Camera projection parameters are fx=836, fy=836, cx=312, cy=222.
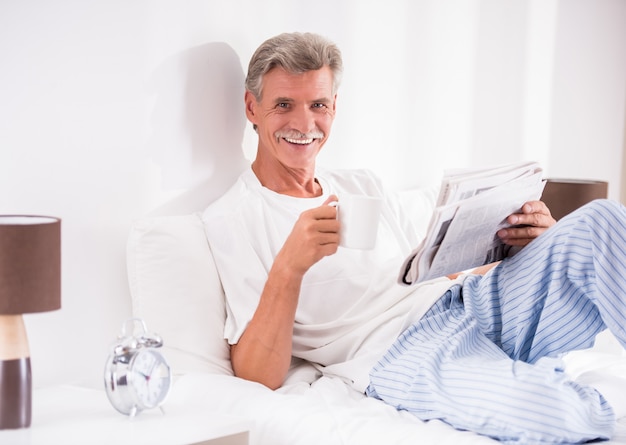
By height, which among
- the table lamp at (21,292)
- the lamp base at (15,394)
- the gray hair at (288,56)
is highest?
the gray hair at (288,56)

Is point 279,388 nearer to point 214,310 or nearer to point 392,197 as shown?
point 214,310

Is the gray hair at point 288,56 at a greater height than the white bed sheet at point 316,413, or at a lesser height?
greater

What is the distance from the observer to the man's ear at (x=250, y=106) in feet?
7.41

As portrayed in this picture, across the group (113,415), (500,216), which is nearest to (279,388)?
(113,415)

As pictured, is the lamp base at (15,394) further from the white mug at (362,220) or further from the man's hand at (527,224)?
→ the man's hand at (527,224)

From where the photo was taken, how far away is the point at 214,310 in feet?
6.63

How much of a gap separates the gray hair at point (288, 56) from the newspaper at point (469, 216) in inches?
23.4

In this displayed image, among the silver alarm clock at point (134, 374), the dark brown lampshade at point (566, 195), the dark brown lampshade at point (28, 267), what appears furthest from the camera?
the dark brown lampshade at point (566, 195)

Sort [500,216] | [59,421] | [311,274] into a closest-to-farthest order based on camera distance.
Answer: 1. [59,421]
2. [500,216]
3. [311,274]

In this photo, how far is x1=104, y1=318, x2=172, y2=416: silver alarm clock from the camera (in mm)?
1478

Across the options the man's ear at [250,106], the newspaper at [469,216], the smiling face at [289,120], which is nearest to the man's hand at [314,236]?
the newspaper at [469,216]

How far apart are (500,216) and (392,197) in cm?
64

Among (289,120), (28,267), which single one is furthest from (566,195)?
(28,267)

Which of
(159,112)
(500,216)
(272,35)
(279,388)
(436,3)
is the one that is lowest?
(279,388)
